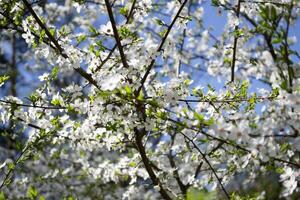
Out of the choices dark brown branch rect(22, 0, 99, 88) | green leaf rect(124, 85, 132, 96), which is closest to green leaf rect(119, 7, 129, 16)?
dark brown branch rect(22, 0, 99, 88)

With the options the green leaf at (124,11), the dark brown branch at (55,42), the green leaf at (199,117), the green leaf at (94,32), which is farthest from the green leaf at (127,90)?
the green leaf at (124,11)

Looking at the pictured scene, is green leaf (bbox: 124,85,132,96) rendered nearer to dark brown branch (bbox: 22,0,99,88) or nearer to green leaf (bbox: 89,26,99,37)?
dark brown branch (bbox: 22,0,99,88)

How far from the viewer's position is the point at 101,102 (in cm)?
269

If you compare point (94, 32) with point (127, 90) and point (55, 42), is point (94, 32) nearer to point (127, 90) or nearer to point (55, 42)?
point (55, 42)

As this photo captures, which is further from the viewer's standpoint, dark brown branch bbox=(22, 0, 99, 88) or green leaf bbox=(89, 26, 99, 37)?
green leaf bbox=(89, 26, 99, 37)

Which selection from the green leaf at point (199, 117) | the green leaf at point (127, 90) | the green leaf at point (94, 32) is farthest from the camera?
Answer: the green leaf at point (94, 32)

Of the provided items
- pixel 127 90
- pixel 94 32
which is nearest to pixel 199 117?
pixel 127 90

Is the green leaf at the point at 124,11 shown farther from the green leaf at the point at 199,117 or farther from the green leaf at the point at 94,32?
the green leaf at the point at 199,117

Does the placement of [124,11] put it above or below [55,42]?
above

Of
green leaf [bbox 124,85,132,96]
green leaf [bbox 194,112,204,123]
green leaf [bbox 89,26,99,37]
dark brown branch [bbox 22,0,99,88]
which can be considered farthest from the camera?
green leaf [bbox 89,26,99,37]

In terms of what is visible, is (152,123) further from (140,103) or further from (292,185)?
(292,185)

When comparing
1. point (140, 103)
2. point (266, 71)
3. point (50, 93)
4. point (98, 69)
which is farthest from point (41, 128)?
point (266, 71)

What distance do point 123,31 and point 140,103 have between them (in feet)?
2.42

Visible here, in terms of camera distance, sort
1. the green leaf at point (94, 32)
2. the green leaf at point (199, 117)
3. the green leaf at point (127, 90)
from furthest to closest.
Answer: the green leaf at point (94, 32), the green leaf at point (127, 90), the green leaf at point (199, 117)
